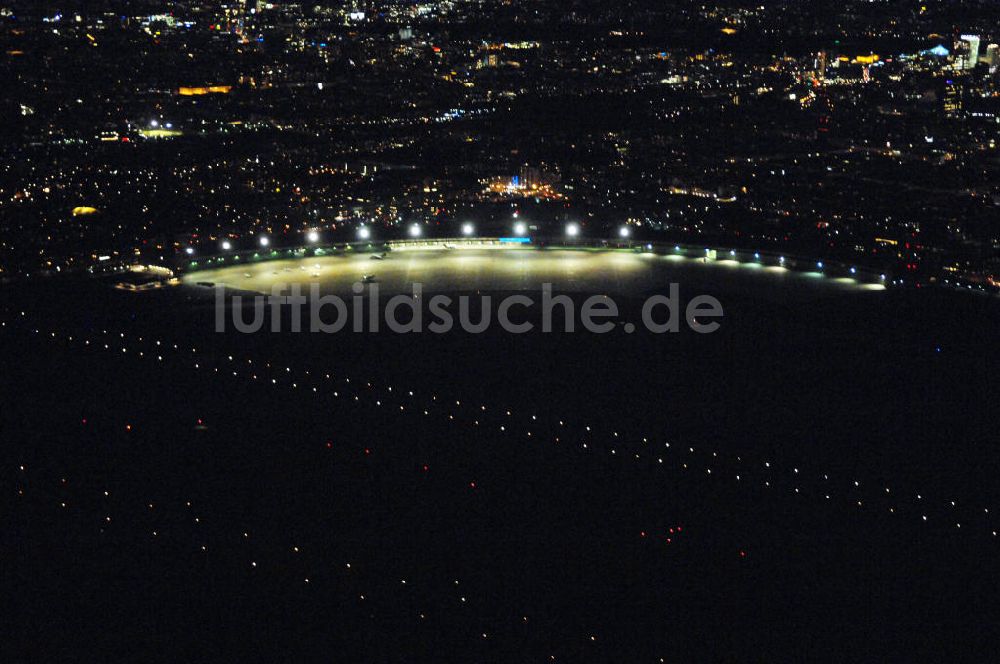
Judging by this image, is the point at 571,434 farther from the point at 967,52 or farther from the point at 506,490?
the point at 967,52

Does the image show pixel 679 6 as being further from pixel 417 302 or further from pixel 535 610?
pixel 535 610

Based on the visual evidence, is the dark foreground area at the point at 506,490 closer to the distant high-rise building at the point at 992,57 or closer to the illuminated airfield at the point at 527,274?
the illuminated airfield at the point at 527,274

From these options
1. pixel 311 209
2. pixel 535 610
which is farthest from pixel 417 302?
pixel 311 209

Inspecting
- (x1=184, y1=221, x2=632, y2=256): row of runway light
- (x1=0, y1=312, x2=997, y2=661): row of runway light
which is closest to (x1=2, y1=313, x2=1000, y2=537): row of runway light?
(x1=0, y1=312, x2=997, y2=661): row of runway light

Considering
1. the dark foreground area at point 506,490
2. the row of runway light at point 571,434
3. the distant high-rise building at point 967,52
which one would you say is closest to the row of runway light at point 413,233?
the dark foreground area at point 506,490

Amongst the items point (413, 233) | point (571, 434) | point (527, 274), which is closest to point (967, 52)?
point (413, 233)
